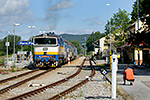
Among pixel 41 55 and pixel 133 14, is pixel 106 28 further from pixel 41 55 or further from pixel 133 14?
pixel 41 55

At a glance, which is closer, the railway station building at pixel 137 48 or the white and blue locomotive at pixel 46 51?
the white and blue locomotive at pixel 46 51

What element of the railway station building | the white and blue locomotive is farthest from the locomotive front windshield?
the railway station building

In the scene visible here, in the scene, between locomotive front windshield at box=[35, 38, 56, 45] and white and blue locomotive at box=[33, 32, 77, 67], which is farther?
locomotive front windshield at box=[35, 38, 56, 45]

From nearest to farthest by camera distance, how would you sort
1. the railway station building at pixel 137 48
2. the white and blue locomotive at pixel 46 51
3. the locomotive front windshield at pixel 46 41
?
the white and blue locomotive at pixel 46 51, the locomotive front windshield at pixel 46 41, the railway station building at pixel 137 48

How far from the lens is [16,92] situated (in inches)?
372

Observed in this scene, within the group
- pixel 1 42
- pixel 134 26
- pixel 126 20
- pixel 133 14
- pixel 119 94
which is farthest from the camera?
pixel 1 42

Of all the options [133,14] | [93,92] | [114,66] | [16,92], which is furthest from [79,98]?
[133,14]

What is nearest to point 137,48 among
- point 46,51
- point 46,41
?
point 46,41

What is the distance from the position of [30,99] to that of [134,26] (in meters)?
29.4

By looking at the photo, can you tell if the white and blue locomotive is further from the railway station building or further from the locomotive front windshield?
the railway station building

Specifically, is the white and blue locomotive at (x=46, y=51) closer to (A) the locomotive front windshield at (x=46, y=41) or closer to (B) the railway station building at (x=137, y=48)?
(A) the locomotive front windshield at (x=46, y=41)

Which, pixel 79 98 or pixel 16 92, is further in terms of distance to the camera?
pixel 16 92

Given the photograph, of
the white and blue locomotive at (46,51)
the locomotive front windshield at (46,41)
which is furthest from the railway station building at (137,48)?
the locomotive front windshield at (46,41)

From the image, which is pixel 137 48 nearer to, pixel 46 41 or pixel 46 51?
pixel 46 41
